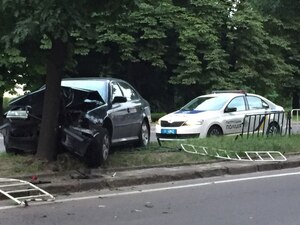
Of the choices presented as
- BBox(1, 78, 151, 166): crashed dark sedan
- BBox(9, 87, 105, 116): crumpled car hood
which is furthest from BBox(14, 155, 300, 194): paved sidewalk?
BBox(9, 87, 105, 116): crumpled car hood

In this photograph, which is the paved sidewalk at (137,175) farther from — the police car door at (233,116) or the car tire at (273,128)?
the car tire at (273,128)

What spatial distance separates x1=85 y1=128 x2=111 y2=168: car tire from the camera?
9648mm

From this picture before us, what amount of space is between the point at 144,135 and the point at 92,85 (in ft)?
6.75

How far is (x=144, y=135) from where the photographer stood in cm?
1279

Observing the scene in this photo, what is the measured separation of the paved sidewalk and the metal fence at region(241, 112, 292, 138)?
3535 mm

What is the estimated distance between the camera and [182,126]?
15.0 m

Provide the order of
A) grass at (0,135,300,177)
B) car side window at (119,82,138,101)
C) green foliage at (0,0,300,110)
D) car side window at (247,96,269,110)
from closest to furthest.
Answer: grass at (0,135,300,177)
car side window at (119,82,138,101)
car side window at (247,96,269,110)
green foliage at (0,0,300,110)

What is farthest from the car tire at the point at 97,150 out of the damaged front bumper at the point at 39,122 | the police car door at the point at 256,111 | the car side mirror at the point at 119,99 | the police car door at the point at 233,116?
the police car door at the point at 256,111

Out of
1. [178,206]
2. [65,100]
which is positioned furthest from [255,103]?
[178,206]

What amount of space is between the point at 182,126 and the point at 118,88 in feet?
11.8

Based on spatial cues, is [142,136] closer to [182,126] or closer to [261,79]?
[182,126]

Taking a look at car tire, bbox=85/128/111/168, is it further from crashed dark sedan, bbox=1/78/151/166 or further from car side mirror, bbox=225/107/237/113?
car side mirror, bbox=225/107/237/113

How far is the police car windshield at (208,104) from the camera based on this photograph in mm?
15648

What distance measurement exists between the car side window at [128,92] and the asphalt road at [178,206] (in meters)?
3.05
